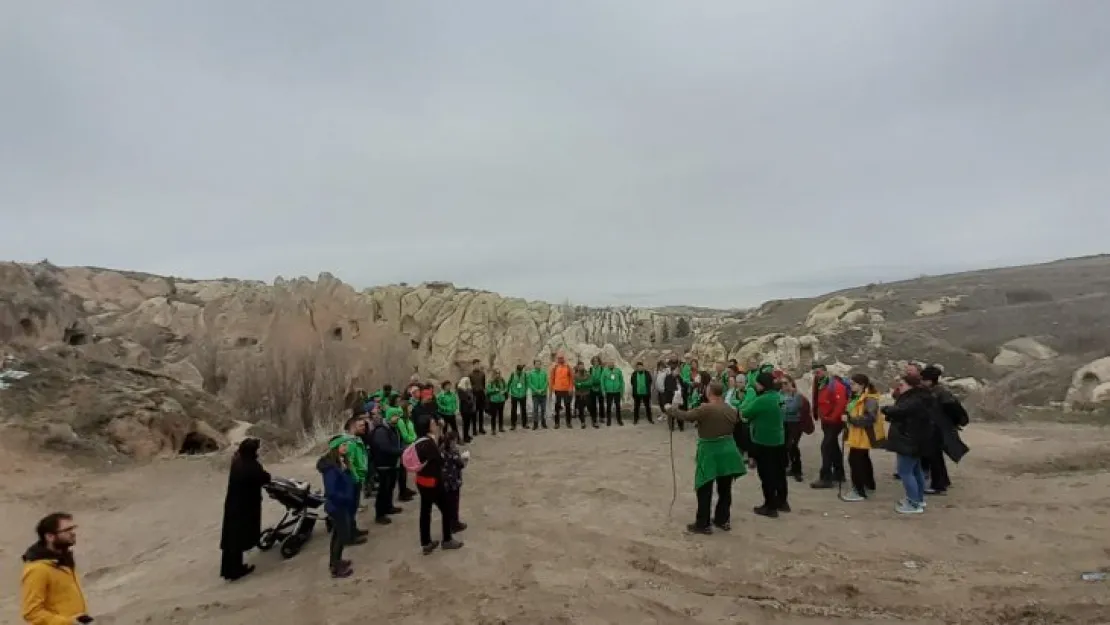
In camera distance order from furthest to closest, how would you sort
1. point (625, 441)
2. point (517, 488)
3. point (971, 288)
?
point (971, 288) → point (625, 441) → point (517, 488)

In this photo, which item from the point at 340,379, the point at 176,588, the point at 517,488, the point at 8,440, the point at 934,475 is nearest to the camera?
the point at 176,588

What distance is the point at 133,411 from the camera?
15.2 m

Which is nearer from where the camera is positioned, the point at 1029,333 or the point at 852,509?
the point at 852,509

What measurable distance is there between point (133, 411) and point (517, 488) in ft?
31.6

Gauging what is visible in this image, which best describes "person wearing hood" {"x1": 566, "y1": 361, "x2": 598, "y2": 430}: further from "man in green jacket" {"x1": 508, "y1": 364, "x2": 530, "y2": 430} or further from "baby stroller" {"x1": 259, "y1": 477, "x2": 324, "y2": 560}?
"baby stroller" {"x1": 259, "y1": 477, "x2": 324, "y2": 560}

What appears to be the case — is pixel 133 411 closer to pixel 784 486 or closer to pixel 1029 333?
pixel 784 486

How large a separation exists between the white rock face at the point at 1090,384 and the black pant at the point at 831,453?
11.1 metres

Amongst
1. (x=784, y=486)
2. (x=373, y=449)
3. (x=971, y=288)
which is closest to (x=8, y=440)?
(x=373, y=449)

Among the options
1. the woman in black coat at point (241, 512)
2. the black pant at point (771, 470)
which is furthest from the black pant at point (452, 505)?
the black pant at point (771, 470)

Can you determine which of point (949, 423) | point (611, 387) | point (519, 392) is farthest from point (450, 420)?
point (949, 423)

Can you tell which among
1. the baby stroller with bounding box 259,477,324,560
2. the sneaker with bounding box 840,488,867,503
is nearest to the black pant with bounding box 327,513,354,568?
the baby stroller with bounding box 259,477,324,560

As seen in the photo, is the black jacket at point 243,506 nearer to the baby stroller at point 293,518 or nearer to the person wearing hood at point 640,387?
the baby stroller at point 293,518

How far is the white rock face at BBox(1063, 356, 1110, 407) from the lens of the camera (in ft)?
55.5

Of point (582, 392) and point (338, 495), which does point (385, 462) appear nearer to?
point (338, 495)
